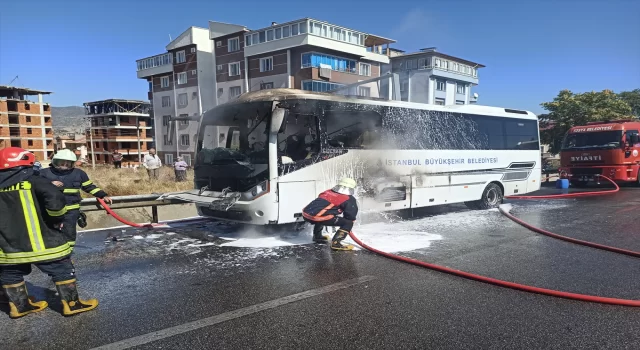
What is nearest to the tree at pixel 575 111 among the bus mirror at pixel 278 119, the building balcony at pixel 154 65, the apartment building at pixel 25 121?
the bus mirror at pixel 278 119

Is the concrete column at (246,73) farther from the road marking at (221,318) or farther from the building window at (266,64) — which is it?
the road marking at (221,318)

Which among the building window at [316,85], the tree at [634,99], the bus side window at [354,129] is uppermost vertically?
the building window at [316,85]

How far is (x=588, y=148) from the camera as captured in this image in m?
15.3

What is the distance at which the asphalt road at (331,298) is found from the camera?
3.29 metres

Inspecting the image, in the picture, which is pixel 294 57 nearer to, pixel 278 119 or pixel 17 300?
pixel 278 119

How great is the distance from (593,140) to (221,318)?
16.6 meters

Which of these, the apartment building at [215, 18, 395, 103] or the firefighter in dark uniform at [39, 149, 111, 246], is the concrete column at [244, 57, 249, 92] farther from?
the firefighter in dark uniform at [39, 149, 111, 246]

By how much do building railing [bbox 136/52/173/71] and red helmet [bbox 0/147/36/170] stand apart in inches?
1958

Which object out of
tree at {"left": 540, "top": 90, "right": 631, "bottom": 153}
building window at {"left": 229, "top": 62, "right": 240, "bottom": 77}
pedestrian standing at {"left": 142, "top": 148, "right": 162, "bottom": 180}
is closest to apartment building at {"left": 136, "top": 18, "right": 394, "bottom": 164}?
building window at {"left": 229, "top": 62, "right": 240, "bottom": 77}

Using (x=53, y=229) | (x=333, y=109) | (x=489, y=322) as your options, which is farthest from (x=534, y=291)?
(x=53, y=229)

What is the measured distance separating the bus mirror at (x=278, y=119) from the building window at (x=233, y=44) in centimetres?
3899

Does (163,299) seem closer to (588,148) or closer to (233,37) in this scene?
(588,148)

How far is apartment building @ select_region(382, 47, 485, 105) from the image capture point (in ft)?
156

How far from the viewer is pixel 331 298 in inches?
166
